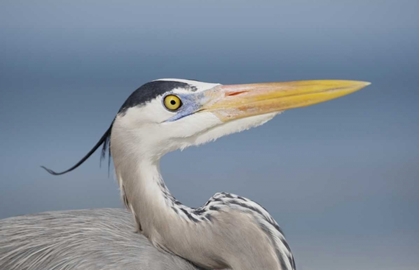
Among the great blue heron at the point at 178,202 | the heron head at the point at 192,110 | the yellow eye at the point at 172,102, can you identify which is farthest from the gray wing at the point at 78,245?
the yellow eye at the point at 172,102

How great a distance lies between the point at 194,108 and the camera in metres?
1.89

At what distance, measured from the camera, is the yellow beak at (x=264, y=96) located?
1899 mm

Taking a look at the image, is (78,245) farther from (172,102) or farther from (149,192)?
(172,102)

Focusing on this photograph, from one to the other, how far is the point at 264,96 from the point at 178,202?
13.3 inches

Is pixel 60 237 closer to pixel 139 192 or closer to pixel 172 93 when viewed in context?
pixel 139 192

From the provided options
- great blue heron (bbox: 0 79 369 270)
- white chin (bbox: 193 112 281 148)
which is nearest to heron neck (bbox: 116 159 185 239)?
great blue heron (bbox: 0 79 369 270)

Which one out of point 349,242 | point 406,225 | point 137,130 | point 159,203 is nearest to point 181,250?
point 159,203

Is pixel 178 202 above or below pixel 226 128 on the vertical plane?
below

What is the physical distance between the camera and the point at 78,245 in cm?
197

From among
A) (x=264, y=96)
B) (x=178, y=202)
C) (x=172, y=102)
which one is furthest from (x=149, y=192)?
(x=264, y=96)

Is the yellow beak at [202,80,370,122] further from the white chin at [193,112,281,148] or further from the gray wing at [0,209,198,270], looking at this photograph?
the gray wing at [0,209,198,270]

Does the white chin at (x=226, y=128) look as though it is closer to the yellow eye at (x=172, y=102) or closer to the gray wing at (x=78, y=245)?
the yellow eye at (x=172, y=102)

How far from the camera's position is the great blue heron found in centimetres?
186

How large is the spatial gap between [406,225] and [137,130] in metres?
1.47
